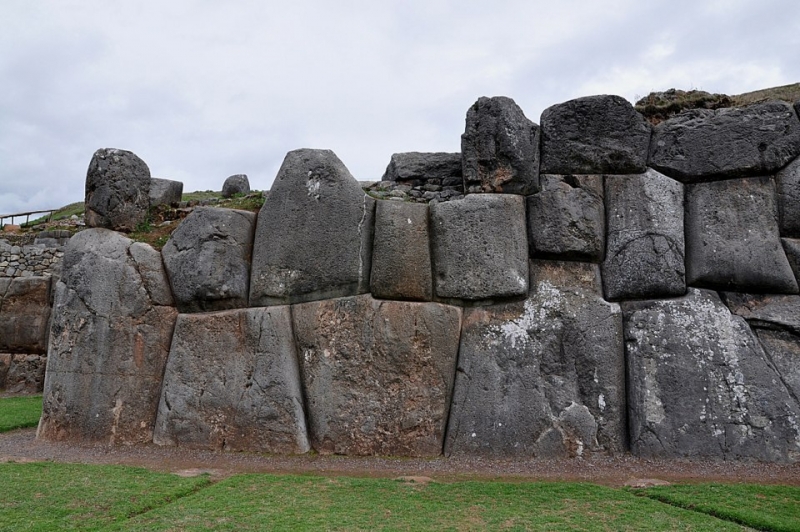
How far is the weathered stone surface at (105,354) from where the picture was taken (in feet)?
34.1

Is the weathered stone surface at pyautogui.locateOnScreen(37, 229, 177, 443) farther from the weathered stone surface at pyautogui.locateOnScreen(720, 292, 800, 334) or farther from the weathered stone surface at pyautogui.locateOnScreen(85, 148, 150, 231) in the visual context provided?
the weathered stone surface at pyautogui.locateOnScreen(720, 292, 800, 334)

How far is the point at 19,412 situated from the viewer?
44.3 ft

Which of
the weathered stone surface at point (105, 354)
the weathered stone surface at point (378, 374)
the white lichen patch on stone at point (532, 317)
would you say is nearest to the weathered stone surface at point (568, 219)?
the white lichen patch on stone at point (532, 317)

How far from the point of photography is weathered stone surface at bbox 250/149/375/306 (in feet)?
33.1

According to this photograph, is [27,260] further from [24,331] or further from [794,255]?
[794,255]

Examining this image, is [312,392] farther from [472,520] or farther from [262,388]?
[472,520]

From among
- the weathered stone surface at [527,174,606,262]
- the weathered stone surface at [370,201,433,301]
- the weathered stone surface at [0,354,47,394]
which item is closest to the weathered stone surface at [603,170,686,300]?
the weathered stone surface at [527,174,606,262]

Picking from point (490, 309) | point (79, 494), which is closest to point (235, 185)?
point (490, 309)

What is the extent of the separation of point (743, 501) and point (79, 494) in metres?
7.86

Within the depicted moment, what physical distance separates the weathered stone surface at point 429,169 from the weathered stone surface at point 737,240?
424 cm

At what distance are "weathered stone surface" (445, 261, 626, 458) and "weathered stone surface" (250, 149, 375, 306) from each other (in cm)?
216

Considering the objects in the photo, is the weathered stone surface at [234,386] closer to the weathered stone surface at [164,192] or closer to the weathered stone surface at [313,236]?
the weathered stone surface at [313,236]

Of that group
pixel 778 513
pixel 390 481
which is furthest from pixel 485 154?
pixel 778 513

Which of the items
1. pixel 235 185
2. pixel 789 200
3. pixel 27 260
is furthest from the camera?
pixel 27 260
